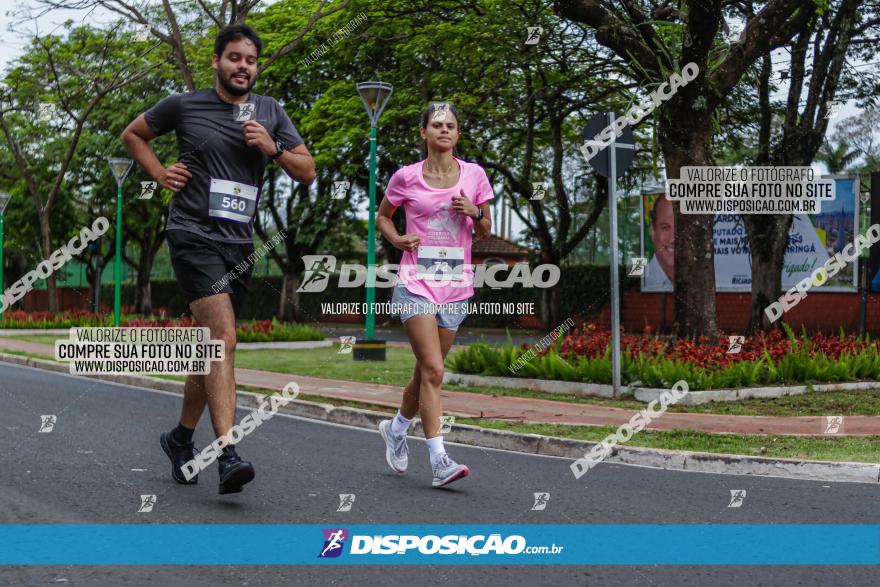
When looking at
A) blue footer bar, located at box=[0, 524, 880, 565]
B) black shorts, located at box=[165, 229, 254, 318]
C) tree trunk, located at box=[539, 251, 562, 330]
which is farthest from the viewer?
tree trunk, located at box=[539, 251, 562, 330]

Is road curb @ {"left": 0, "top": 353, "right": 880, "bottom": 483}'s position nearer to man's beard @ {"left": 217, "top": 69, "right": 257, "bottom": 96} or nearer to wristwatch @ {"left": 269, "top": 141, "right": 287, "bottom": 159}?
wristwatch @ {"left": 269, "top": 141, "right": 287, "bottom": 159}

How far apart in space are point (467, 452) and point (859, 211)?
65.6ft

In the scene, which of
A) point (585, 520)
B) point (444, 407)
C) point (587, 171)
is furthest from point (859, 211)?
point (585, 520)

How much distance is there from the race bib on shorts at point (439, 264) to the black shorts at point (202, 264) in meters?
1.14

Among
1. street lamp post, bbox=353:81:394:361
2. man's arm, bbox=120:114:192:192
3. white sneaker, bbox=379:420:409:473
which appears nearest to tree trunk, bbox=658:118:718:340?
street lamp post, bbox=353:81:394:361

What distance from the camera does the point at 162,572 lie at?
4012 millimetres

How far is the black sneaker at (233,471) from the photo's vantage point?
15.5 feet

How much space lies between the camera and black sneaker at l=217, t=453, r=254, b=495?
4.73 m

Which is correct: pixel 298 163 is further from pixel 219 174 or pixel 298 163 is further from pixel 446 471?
pixel 446 471

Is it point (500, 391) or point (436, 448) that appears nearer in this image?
point (436, 448)

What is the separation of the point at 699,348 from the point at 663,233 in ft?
57.8

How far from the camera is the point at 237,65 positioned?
16.4ft

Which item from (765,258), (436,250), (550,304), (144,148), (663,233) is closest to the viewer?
(144,148)

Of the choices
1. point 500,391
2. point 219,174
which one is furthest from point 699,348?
point 219,174
